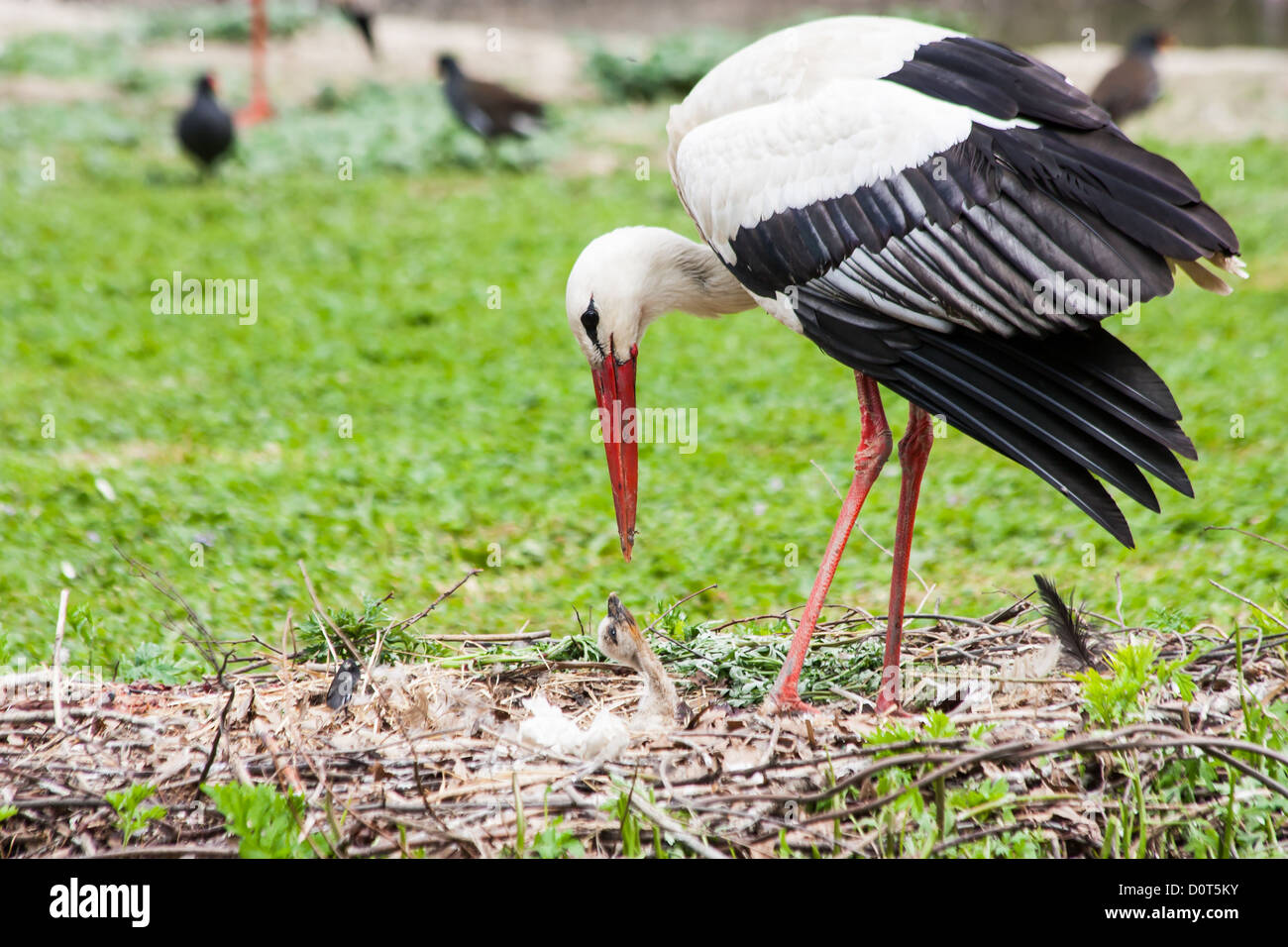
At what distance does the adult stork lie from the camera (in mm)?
3303

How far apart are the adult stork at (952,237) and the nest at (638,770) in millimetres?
434

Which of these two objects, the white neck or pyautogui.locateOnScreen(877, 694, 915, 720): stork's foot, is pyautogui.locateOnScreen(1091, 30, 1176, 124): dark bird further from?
pyautogui.locateOnScreen(877, 694, 915, 720): stork's foot

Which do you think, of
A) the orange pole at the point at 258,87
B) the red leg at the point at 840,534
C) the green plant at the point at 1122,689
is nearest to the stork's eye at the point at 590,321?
the red leg at the point at 840,534

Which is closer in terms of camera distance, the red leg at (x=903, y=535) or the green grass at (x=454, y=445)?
the red leg at (x=903, y=535)

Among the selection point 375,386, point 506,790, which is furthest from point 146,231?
point 506,790

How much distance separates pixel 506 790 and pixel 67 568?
3.09 meters

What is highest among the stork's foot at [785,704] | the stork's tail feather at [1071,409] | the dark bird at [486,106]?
the dark bird at [486,106]

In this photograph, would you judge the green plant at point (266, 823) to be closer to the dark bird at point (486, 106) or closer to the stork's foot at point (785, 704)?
the stork's foot at point (785, 704)

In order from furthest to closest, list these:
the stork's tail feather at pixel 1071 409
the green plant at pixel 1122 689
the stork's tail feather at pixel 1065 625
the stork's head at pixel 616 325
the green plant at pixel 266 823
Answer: the stork's head at pixel 616 325, the stork's tail feather at pixel 1065 625, the stork's tail feather at pixel 1071 409, the green plant at pixel 1122 689, the green plant at pixel 266 823

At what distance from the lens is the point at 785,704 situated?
3654mm

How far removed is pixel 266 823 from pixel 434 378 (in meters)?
5.83

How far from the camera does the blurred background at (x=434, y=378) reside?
571cm

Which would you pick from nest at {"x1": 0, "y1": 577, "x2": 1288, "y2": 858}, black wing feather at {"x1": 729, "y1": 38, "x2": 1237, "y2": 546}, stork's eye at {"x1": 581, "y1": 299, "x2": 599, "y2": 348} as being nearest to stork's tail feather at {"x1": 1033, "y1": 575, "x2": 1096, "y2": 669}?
nest at {"x1": 0, "y1": 577, "x2": 1288, "y2": 858}
